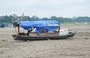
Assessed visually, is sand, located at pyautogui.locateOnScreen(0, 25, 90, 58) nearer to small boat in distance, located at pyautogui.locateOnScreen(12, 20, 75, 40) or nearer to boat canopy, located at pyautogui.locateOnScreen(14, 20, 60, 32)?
small boat in distance, located at pyautogui.locateOnScreen(12, 20, 75, 40)

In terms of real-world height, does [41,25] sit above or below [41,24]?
below

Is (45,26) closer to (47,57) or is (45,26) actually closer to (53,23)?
(53,23)

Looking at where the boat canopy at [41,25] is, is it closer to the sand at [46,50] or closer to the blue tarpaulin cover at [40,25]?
the blue tarpaulin cover at [40,25]

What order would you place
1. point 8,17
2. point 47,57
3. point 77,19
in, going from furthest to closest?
1. point 77,19
2. point 8,17
3. point 47,57

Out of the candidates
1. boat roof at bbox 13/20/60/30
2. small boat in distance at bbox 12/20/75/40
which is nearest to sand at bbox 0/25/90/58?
small boat in distance at bbox 12/20/75/40

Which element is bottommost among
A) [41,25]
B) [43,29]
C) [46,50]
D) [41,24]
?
[46,50]

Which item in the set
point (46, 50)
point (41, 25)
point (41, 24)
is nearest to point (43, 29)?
point (41, 25)

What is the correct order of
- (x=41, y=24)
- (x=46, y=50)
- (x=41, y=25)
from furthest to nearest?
(x=41, y=24)
(x=41, y=25)
(x=46, y=50)

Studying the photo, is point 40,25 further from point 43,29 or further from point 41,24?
point 43,29

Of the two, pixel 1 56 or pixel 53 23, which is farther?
pixel 53 23

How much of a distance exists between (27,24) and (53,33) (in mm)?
3382

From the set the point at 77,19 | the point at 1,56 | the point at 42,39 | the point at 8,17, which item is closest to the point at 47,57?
the point at 1,56

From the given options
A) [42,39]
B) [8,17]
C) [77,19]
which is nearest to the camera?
[42,39]

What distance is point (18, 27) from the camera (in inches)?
1624
